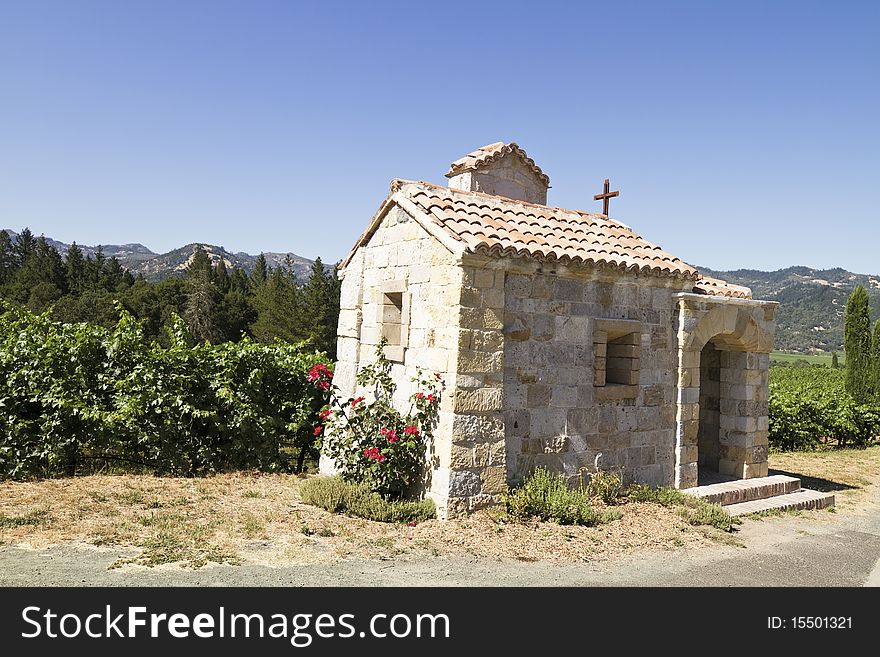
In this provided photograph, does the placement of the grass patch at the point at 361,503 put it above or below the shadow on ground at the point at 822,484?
above

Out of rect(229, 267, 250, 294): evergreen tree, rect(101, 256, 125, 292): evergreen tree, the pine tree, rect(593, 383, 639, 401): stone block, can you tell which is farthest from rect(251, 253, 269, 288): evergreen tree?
rect(593, 383, 639, 401): stone block

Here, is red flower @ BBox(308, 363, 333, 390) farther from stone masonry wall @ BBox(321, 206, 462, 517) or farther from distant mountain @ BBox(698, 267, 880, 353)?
distant mountain @ BBox(698, 267, 880, 353)

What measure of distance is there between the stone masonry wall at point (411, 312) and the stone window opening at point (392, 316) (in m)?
0.10

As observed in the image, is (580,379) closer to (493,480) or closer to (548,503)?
(548,503)

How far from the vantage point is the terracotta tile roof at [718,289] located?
9.78 metres

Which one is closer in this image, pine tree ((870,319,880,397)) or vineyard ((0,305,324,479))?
vineyard ((0,305,324,479))

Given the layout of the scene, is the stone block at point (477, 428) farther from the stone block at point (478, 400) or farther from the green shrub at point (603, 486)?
the green shrub at point (603, 486)

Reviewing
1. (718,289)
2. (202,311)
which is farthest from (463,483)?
(202,311)

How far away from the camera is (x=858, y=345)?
74.1 feet

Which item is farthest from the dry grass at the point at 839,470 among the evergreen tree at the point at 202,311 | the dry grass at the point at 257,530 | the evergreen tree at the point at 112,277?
the evergreen tree at the point at 112,277

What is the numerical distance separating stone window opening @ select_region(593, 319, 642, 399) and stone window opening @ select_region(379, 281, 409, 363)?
2656 millimetres

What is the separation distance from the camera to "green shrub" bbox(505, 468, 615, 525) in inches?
289

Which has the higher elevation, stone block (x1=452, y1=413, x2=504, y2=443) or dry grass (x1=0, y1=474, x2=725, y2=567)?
stone block (x1=452, y1=413, x2=504, y2=443)
